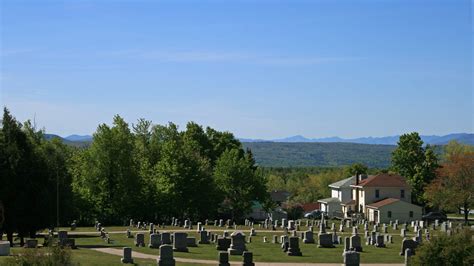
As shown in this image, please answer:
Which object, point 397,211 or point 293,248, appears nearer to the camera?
point 293,248

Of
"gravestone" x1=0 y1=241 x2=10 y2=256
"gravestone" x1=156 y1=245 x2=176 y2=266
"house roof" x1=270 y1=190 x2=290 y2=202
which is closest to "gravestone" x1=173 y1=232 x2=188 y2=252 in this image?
"gravestone" x1=156 y1=245 x2=176 y2=266

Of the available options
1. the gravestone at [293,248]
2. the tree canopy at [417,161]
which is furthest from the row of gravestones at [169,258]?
the tree canopy at [417,161]

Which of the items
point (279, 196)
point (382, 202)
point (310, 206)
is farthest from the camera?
point (279, 196)

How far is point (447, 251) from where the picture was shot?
29.0 m

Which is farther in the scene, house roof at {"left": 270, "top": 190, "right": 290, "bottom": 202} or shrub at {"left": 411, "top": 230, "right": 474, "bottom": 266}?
house roof at {"left": 270, "top": 190, "right": 290, "bottom": 202}

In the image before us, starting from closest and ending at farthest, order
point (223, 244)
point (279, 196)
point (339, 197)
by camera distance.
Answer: point (223, 244), point (339, 197), point (279, 196)

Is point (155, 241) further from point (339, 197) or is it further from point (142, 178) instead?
point (339, 197)

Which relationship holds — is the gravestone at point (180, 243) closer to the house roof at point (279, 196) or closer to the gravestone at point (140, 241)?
the gravestone at point (140, 241)

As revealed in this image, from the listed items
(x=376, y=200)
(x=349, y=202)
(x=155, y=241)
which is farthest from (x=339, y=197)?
(x=155, y=241)

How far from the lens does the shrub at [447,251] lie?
29.0 meters

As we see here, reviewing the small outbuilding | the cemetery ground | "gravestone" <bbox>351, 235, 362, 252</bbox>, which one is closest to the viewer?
the cemetery ground

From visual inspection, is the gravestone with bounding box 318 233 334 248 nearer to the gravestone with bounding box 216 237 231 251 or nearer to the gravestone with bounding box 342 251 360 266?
the gravestone with bounding box 216 237 231 251

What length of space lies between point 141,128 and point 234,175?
1294 cm

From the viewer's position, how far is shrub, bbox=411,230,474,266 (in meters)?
29.0
